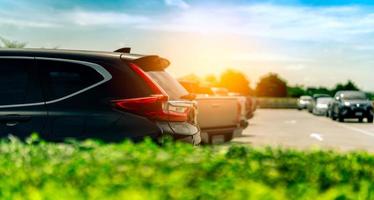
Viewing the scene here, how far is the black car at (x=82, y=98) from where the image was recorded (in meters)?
6.81

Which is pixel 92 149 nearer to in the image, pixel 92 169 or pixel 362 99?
pixel 92 169

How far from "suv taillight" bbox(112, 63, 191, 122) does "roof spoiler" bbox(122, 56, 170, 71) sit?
145 mm

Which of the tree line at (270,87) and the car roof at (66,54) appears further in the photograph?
the tree line at (270,87)

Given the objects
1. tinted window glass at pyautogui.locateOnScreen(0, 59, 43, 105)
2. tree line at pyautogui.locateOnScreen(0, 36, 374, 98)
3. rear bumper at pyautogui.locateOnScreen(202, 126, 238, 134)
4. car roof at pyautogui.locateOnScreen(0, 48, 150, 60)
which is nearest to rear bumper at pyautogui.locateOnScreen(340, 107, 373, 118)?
rear bumper at pyautogui.locateOnScreen(202, 126, 238, 134)

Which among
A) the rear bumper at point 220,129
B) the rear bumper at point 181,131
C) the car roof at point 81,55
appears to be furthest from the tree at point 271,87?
the car roof at point 81,55

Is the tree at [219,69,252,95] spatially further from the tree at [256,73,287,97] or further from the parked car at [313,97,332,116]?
the parked car at [313,97,332,116]

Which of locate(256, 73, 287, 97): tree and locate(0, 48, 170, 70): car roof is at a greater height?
locate(0, 48, 170, 70): car roof

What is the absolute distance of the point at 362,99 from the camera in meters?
43.6

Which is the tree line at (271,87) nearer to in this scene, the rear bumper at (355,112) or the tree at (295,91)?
the tree at (295,91)

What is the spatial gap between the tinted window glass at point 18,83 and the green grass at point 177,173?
178 centimetres

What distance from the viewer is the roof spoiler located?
24.0ft

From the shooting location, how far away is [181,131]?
721 centimetres

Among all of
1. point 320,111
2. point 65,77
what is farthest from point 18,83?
point 320,111

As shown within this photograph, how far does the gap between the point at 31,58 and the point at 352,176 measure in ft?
12.4
